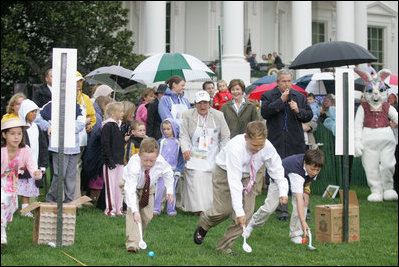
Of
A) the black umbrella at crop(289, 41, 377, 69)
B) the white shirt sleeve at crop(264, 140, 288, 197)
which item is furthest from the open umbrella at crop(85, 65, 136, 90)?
the white shirt sleeve at crop(264, 140, 288, 197)

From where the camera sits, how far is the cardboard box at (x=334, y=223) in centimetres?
738

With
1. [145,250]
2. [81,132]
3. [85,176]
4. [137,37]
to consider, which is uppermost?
[137,37]

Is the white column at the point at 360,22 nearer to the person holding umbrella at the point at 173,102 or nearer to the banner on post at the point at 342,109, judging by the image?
the person holding umbrella at the point at 173,102

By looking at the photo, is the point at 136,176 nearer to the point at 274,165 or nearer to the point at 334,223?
the point at 274,165

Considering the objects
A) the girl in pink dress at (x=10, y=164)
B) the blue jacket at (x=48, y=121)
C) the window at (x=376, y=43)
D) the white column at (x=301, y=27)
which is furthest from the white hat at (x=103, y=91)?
the window at (x=376, y=43)

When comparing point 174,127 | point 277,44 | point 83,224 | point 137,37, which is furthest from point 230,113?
point 277,44

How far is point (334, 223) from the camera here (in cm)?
740

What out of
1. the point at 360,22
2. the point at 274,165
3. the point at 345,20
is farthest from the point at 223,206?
the point at 360,22

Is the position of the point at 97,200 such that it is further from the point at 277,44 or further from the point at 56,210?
the point at 277,44

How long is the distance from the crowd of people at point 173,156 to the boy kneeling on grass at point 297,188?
0.01 meters

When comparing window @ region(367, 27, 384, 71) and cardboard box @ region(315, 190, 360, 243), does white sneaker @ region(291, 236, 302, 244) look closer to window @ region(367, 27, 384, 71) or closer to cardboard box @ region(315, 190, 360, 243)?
cardboard box @ region(315, 190, 360, 243)

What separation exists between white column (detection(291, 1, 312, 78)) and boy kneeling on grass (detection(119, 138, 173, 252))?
2002 centimetres

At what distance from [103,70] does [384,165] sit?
5.29 meters

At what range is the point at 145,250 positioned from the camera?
6.89m
